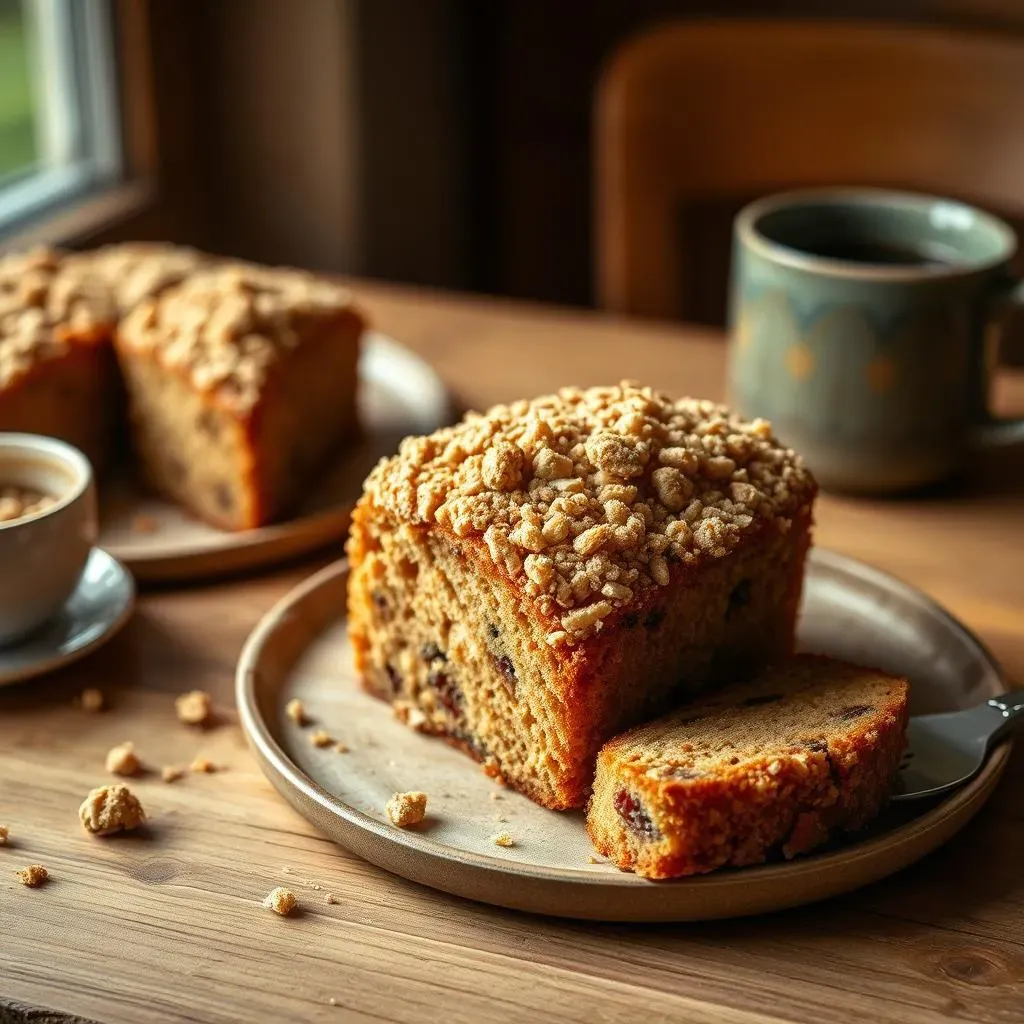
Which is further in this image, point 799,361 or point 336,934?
point 799,361

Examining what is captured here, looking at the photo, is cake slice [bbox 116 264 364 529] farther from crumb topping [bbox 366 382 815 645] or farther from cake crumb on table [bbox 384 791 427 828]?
cake crumb on table [bbox 384 791 427 828]

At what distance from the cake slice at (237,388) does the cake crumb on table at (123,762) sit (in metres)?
0.46

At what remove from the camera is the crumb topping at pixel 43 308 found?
1688 mm

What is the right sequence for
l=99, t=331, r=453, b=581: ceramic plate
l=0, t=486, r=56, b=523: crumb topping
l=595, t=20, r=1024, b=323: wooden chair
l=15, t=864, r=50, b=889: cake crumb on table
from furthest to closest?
1. l=595, t=20, r=1024, b=323: wooden chair
2. l=99, t=331, r=453, b=581: ceramic plate
3. l=0, t=486, r=56, b=523: crumb topping
4. l=15, t=864, r=50, b=889: cake crumb on table

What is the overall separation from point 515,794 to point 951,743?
359 millimetres

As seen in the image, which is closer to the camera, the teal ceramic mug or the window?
the teal ceramic mug

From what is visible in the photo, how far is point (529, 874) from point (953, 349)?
0.88 meters

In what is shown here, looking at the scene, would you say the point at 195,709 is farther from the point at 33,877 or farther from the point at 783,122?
the point at 783,122

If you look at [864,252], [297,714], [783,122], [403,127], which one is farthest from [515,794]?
[403,127]

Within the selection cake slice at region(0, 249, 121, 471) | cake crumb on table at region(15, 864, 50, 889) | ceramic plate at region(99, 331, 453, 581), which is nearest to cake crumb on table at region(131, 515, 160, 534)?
A: ceramic plate at region(99, 331, 453, 581)

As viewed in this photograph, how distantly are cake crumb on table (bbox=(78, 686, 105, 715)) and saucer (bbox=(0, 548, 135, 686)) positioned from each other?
0.04 meters

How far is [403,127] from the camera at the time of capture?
304 cm

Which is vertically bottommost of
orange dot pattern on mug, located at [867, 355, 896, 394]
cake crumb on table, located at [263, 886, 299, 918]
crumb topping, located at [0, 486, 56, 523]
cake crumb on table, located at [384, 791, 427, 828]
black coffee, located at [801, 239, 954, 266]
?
cake crumb on table, located at [263, 886, 299, 918]

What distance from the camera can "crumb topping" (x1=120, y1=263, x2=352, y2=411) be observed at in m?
1.65
